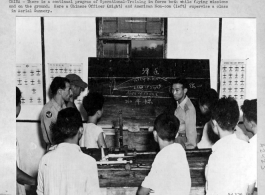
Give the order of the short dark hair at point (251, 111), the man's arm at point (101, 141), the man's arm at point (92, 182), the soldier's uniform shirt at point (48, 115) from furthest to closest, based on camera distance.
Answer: the soldier's uniform shirt at point (48, 115) < the man's arm at point (101, 141) < the short dark hair at point (251, 111) < the man's arm at point (92, 182)

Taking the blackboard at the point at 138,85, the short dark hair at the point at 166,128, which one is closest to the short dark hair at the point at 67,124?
the short dark hair at the point at 166,128

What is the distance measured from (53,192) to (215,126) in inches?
27.1

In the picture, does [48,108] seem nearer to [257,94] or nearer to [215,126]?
[215,126]

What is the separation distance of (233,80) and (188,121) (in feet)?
1.41

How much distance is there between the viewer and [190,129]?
1737mm

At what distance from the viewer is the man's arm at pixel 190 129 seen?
171 cm

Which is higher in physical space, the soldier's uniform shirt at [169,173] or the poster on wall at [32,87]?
the poster on wall at [32,87]

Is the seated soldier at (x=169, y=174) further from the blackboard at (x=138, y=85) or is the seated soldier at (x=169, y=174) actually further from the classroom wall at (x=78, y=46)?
the blackboard at (x=138, y=85)

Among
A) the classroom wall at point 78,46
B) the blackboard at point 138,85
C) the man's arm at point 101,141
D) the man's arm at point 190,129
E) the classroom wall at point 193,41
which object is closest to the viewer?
the man's arm at point 101,141

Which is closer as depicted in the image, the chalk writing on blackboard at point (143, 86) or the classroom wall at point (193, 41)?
the classroom wall at point (193, 41)

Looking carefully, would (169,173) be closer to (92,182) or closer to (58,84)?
(92,182)

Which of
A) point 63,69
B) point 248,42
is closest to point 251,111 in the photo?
point 248,42

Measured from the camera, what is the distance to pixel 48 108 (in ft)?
5.29

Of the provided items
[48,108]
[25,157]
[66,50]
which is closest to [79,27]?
[66,50]
